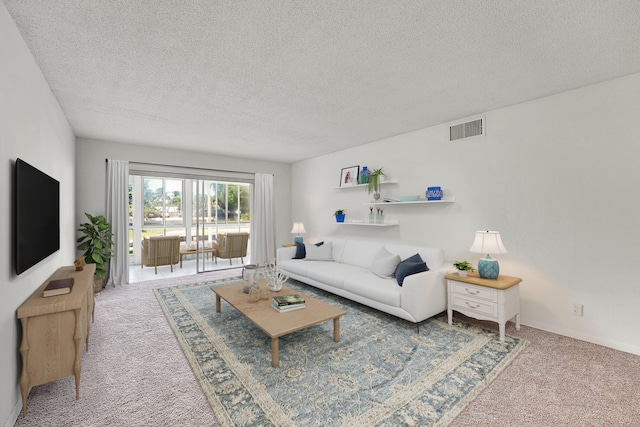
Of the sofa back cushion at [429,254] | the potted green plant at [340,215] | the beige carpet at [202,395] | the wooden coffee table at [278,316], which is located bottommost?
the beige carpet at [202,395]

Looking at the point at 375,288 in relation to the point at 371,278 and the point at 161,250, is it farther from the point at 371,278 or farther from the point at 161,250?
the point at 161,250

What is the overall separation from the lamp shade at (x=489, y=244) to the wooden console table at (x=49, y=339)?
3.54 meters

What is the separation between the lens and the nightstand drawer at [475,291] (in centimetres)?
282

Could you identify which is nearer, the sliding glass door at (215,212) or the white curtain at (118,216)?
the white curtain at (118,216)

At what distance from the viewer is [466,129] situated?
3686mm

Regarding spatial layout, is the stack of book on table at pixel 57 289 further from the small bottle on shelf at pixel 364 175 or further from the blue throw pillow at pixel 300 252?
the small bottle on shelf at pixel 364 175

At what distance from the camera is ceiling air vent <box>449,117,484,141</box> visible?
3.56 m

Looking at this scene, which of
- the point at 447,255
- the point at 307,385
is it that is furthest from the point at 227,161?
the point at 307,385

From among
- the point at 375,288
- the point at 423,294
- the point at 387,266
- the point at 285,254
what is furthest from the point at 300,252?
the point at 423,294

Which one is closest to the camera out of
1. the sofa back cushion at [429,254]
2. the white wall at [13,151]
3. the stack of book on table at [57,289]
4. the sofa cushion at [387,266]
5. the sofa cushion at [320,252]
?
the white wall at [13,151]

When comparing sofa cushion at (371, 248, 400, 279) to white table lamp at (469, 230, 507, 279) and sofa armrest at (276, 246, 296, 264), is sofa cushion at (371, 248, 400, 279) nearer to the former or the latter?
white table lamp at (469, 230, 507, 279)

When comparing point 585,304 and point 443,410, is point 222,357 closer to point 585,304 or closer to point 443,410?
point 443,410

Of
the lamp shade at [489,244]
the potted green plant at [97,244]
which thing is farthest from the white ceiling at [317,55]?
the potted green plant at [97,244]

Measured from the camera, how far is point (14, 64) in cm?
184
